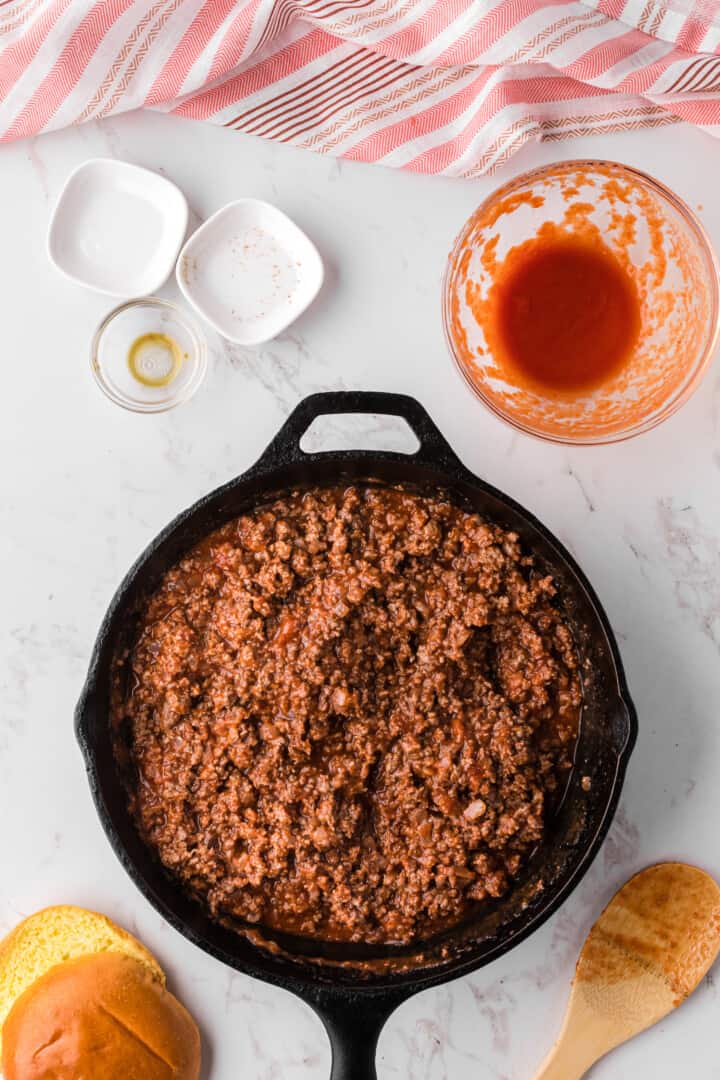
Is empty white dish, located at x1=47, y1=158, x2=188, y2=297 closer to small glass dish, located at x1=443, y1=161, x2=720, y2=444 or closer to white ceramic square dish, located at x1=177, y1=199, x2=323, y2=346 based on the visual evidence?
white ceramic square dish, located at x1=177, y1=199, x2=323, y2=346

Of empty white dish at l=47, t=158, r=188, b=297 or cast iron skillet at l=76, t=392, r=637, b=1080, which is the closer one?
cast iron skillet at l=76, t=392, r=637, b=1080

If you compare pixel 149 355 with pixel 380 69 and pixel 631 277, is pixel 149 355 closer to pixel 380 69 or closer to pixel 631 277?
pixel 380 69

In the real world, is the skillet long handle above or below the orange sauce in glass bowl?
below

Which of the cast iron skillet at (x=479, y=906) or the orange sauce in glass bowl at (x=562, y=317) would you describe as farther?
the orange sauce in glass bowl at (x=562, y=317)

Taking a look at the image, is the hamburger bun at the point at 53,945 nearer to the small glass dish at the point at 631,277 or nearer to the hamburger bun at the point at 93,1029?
the hamburger bun at the point at 93,1029

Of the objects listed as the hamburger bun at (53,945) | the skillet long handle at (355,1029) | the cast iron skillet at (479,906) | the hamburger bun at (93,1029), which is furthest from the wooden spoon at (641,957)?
the hamburger bun at (53,945)

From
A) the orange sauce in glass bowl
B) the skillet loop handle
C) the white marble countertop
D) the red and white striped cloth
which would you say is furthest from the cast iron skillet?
the red and white striped cloth
